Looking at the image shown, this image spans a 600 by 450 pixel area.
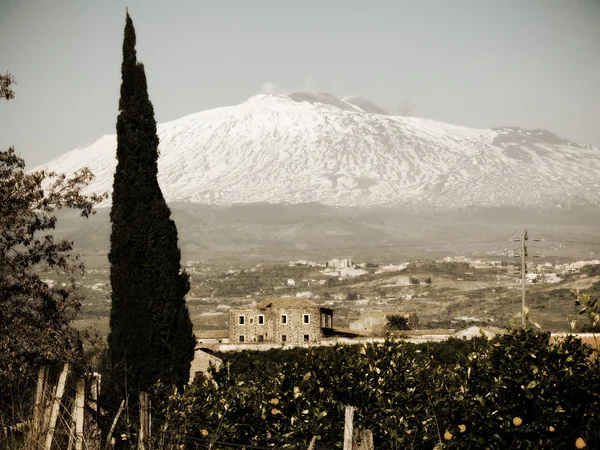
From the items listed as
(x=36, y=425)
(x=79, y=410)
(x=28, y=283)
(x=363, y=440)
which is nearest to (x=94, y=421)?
(x=79, y=410)

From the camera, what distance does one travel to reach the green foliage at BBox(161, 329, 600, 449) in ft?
25.3

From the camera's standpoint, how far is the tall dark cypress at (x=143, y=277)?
717 inches

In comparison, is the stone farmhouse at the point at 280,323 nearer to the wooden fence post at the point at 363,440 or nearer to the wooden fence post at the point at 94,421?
the wooden fence post at the point at 94,421

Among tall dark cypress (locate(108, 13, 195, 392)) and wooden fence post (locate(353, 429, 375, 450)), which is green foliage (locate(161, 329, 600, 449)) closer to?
wooden fence post (locate(353, 429, 375, 450))

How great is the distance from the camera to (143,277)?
18312 millimetres

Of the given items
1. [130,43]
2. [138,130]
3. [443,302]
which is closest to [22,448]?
[138,130]

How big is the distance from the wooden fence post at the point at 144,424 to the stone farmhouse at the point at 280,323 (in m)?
52.5

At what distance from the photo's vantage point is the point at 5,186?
1708cm

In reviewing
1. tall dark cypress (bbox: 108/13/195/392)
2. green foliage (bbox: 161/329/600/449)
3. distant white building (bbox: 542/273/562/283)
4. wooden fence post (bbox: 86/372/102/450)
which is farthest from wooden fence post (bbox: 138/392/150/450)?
distant white building (bbox: 542/273/562/283)

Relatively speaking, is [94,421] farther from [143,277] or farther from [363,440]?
[143,277]

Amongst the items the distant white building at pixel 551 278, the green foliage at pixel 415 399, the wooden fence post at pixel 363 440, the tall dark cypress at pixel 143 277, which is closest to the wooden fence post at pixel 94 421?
the green foliage at pixel 415 399

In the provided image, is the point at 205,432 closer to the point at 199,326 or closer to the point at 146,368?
the point at 146,368

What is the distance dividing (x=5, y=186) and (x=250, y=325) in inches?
1865

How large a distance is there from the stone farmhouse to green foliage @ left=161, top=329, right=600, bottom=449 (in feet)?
167
